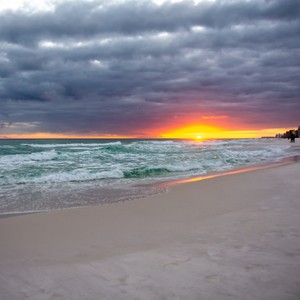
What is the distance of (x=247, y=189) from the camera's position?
856cm

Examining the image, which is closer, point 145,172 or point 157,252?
point 157,252

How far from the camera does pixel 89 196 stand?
886 centimetres

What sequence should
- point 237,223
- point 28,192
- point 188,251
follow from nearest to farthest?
point 188,251 → point 237,223 → point 28,192

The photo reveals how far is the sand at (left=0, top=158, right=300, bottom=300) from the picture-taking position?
2889mm

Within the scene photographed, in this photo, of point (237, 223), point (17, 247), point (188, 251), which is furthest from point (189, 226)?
point (17, 247)

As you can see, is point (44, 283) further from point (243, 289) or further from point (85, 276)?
point (243, 289)

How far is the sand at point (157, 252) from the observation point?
2.89 meters

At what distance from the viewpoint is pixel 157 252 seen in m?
3.85

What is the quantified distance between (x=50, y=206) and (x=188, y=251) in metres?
4.61

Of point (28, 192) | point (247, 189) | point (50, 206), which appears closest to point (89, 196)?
point (50, 206)

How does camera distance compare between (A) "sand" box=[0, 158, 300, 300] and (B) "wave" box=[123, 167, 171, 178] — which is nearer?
(A) "sand" box=[0, 158, 300, 300]

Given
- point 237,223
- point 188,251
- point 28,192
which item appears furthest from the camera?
point 28,192

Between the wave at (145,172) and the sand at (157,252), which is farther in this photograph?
the wave at (145,172)

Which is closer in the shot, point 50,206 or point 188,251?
point 188,251
